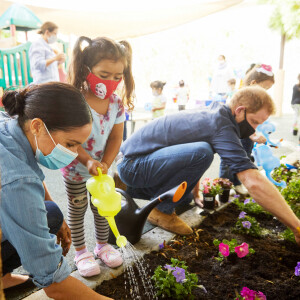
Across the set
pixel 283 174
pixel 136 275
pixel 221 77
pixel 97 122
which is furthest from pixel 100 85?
pixel 221 77

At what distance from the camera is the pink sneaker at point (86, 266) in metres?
1.54

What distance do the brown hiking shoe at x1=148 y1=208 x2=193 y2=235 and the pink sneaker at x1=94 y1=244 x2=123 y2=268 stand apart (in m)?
0.45

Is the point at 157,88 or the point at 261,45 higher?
the point at 261,45

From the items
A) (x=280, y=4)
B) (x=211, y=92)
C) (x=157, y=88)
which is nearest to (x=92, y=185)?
(x=157, y=88)

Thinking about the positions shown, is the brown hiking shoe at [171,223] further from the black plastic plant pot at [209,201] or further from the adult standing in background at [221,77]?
the adult standing in background at [221,77]

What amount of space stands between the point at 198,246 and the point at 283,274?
19.2 inches

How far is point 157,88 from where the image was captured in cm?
566

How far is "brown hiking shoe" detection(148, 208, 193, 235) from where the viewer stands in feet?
6.57

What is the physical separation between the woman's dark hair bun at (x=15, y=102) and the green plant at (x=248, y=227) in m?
1.52

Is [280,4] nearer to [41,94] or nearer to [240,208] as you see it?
[240,208]

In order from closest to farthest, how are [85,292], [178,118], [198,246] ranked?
[85,292] → [198,246] → [178,118]

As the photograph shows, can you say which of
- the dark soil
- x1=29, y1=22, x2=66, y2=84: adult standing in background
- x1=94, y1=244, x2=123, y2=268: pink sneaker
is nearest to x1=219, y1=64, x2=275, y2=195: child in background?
the dark soil

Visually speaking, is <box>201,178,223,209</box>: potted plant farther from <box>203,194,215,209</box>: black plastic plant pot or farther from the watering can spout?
the watering can spout

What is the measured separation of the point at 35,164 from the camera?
1097 millimetres
